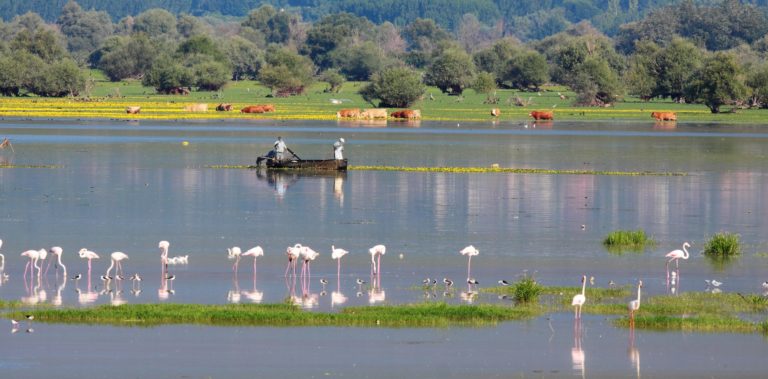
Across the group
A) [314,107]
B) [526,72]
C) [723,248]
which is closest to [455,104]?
[314,107]

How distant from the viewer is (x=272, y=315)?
21562 millimetres

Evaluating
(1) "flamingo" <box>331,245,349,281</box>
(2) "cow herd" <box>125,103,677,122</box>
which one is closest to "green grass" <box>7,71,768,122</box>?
(2) "cow herd" <box>125,103,677,122</box>

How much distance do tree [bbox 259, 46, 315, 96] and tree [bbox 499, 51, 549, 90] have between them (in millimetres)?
20859

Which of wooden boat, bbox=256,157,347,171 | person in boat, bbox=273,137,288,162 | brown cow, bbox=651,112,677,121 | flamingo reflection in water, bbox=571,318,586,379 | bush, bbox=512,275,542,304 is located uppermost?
brown cow, bbox=651,112,677,121

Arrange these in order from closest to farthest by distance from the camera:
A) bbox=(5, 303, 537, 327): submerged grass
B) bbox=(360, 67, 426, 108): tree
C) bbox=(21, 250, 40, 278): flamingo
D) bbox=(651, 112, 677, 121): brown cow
A: bbox=(5, 303, 537, 327): submerged grass < bbox=(21, 250, 40, 278): flamingo < bbox=(651, 112, 677, 121): brown cow < bbox=(360, 67, 426, 108): tree

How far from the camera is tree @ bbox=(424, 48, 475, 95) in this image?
5497 inches

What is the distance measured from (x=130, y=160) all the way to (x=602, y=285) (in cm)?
3374

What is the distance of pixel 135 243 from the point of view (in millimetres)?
30609

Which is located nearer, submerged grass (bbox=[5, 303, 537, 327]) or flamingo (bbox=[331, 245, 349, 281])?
submerged grass (bbox=[5, 303, 537, 327])

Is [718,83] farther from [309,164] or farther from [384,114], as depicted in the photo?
Answer: [309,164]

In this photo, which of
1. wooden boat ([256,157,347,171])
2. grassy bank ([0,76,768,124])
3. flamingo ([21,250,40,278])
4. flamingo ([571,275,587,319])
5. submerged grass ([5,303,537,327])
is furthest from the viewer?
grassy bank ([0,76,768,124])

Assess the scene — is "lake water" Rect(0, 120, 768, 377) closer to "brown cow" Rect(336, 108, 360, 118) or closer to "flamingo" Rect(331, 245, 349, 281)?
"flamingo" Rect(331, 245, 349, 281)

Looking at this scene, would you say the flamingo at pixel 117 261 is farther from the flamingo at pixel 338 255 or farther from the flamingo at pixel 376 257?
the flamingo at pixel 376 257

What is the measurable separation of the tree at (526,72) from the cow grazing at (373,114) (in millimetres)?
43381
